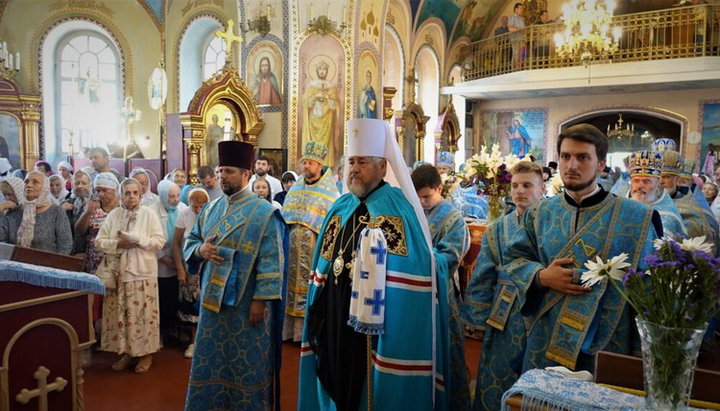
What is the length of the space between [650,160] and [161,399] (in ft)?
13.0

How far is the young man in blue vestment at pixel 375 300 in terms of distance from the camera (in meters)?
2.67

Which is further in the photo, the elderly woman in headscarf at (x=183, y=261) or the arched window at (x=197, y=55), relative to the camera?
the arched window at (x=197, y=55)

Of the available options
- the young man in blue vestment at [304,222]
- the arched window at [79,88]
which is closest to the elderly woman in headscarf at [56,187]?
the young man in blue vestment at [304,222]

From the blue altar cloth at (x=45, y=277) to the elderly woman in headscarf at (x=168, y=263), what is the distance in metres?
2.31

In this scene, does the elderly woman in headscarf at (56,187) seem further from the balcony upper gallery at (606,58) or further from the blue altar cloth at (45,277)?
the balcony upper gallery at (606,58)

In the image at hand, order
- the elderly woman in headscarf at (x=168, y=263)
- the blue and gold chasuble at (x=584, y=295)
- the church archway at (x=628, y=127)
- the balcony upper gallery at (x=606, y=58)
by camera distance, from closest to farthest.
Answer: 1. the blue and gold chasuble at (x=584, y=295)
2. the elderly woman in headscarf at (x=168, y=263)
3. the balcony upper gallery at (x=606, y=58)
4. the church archway at (x=628, y=127)

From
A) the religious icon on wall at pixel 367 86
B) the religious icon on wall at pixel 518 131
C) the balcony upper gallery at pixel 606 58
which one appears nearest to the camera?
the religious icon on wall at pixel 367 86

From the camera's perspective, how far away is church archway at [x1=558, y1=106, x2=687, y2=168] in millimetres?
17641

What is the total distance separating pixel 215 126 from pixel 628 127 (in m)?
14.0

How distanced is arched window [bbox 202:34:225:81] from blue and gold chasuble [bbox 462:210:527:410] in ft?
47.6

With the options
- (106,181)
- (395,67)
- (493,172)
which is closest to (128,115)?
(395,67)

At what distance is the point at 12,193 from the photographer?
473cm

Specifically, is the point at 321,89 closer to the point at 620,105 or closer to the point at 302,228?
the point at 302,228

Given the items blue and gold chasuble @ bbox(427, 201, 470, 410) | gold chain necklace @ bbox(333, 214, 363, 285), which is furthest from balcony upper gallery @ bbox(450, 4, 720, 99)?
gold chain necklace @ bbox(333, 214, 363, 285)
